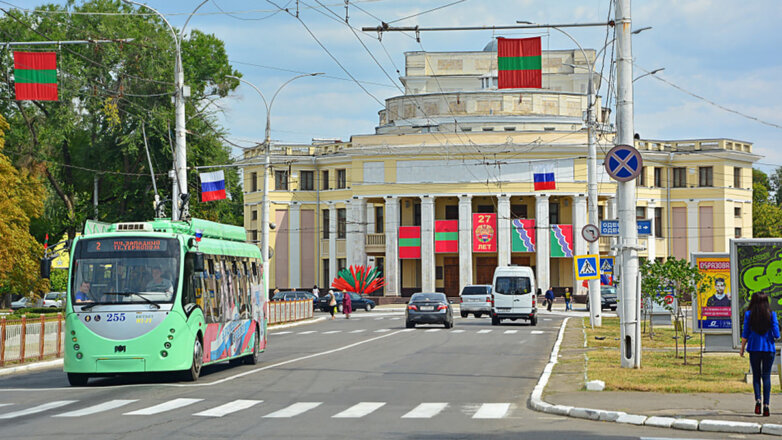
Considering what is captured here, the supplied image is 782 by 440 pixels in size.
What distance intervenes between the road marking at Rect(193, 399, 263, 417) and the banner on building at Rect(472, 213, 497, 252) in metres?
65.9

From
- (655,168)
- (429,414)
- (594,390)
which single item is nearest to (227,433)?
(429,414)

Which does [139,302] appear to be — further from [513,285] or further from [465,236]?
[465,236]

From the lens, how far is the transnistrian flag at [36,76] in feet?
93.6

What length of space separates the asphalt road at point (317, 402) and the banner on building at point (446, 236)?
5396 centimetres

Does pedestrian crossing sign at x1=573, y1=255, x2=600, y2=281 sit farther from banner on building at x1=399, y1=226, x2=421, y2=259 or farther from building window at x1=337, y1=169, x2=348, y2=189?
building window at x1=337, y1=169, x2=348, y2=189

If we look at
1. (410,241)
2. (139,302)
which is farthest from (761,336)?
(410,241)

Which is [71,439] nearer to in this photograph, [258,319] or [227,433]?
[227,433]

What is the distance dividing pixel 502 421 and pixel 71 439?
211 inches

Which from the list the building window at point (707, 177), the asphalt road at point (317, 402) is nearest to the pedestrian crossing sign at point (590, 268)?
the asphalt road at point (317, 402)

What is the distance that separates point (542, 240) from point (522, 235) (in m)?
1.55

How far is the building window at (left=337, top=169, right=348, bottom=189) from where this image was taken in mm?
89375

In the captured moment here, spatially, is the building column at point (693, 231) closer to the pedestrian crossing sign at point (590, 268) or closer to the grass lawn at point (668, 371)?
the pedestrian crossing sign at point (590, 268)

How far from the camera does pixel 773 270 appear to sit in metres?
19.7

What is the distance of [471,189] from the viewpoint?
8262 centimetres
